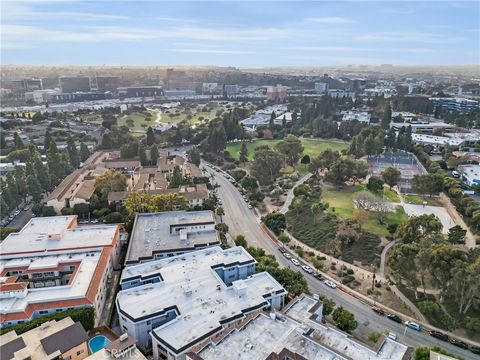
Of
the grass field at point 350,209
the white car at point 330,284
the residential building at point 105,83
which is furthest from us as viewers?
the residential building at point 105,83

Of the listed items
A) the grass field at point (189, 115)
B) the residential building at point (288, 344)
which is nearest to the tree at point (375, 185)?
the residential building at point (288, 344)

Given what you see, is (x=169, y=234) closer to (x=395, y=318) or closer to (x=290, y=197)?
(x=395, y=318)

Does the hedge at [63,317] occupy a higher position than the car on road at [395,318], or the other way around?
the hedge at [63,317]

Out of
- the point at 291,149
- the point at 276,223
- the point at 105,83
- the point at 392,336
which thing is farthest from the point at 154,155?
the point at 105,83

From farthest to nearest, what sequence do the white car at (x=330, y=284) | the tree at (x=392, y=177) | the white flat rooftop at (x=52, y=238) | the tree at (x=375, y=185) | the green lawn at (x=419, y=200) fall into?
1. the tree at (x=392, y=177)
2. the tree at (x=375, y=185)
3. the green lawn at (x=419, y=200)
4. the white flat rooftop at (x=52, y=238)
5. the white car at (x=330, y=284)

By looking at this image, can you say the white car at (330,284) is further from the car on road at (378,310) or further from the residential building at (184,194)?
the residential building at (184,194)

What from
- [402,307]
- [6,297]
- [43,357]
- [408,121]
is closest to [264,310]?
[402,307]

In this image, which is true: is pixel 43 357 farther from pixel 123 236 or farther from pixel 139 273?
pixel 123 236

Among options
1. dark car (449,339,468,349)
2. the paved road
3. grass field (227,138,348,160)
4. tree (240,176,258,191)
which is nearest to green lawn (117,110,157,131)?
grass field (227,138,348,160)
